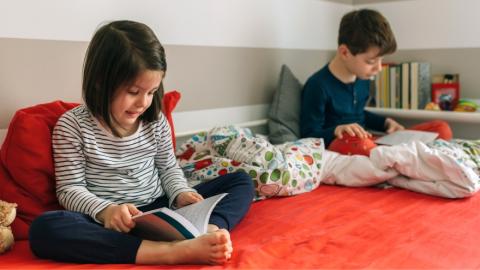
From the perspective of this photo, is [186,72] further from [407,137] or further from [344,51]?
[407,137]

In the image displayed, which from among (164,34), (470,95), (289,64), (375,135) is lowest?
(375,135)

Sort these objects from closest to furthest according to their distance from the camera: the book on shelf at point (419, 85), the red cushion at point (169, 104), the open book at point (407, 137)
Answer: the red cushion at point (169, 104) → the open book at point (407, 137) → the book on shelf at point (419, 85)

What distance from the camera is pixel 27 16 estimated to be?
4.52 feet

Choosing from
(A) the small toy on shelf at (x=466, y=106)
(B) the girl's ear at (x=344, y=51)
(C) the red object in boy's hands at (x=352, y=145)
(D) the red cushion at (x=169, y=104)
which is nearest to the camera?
(D) the red cushion at (x=169, y=104)

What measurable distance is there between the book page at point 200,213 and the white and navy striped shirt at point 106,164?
0.19 meters

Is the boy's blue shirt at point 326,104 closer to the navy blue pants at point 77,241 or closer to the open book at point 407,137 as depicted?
the open book at point 407,137

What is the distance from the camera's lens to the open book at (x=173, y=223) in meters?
1.06

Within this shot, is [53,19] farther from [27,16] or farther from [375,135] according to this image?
[375,135]

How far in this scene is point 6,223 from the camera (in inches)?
46.2

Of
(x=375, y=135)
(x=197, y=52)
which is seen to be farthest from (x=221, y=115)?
(x=375, y=135)

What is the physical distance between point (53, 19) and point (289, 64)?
113cm

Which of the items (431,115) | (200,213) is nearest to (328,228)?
(200,213)

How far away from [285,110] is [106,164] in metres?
1.00

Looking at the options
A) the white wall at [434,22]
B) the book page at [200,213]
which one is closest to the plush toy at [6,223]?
the book page at [200,213]
